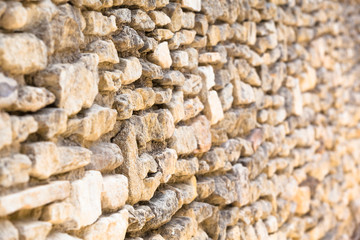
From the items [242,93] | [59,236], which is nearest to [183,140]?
[242,93]

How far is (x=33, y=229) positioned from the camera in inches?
52.4

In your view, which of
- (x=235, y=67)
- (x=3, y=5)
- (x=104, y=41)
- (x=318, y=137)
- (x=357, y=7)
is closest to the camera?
(x=3, y=5)

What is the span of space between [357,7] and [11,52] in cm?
397

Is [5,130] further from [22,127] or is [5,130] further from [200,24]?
[200,24]

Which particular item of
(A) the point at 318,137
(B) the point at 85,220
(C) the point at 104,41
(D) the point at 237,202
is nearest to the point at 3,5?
(C) the point at 104,41

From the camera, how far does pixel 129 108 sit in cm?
178

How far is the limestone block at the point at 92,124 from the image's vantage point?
60.0 inches

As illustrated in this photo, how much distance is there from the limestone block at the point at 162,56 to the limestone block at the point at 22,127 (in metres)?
0.73

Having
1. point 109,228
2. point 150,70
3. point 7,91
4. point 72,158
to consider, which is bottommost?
point 109,228

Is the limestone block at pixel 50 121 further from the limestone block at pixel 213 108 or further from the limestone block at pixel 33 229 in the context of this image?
the limestone block at pixel 213 108

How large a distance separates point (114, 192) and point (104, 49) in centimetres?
40

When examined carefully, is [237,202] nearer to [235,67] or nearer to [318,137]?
[235,67]

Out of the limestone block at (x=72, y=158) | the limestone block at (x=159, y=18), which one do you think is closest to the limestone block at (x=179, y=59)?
the limestone block at (x=159, y=18)

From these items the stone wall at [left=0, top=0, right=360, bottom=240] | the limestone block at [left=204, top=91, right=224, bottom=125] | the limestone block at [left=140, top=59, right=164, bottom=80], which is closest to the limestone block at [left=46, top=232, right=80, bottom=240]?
the stone wall at [left=0, top=0, right=360, bottom=240]
